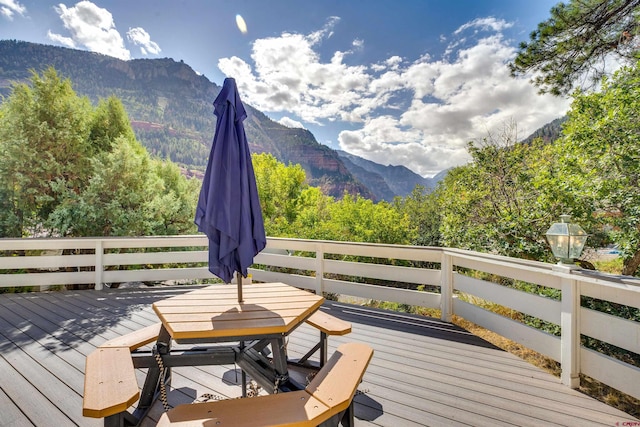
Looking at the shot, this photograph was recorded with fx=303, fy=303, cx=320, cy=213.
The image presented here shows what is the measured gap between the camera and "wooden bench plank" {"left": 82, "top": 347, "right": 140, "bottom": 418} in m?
1.09

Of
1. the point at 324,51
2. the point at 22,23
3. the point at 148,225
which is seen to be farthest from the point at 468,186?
the point at 22,23

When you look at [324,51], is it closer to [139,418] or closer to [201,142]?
[139,418]

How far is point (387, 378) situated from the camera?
7.02ft

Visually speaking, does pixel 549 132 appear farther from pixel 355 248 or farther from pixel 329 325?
pixel 329 325

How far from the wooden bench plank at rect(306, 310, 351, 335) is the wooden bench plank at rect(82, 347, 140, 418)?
105cm

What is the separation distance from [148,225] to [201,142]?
5185 cm

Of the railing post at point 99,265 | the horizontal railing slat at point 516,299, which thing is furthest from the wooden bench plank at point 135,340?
the railing post at point 99,265

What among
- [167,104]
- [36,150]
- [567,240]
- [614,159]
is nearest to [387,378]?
Answer: [567,240]

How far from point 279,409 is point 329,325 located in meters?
1.00

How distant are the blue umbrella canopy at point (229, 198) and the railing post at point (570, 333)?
2.17 metres

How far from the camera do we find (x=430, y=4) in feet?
25.7

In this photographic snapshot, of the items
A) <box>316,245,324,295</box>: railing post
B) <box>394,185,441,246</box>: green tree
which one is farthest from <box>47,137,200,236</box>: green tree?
<box>394,185,441,246</box>: green tree

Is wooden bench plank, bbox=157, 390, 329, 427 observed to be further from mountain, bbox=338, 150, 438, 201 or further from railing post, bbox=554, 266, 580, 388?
mountain, bbox=338, 150, 438, 201

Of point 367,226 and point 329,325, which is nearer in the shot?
point 329,325
